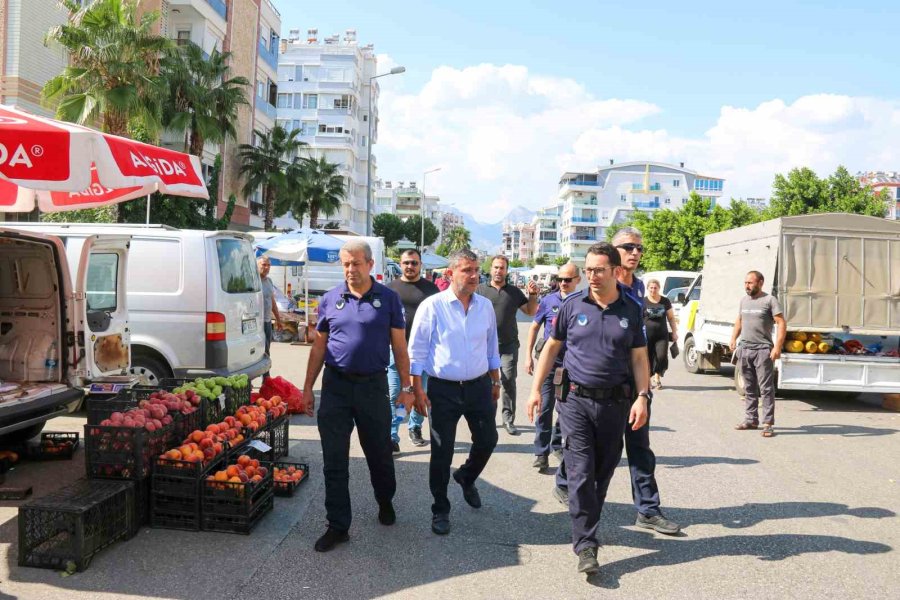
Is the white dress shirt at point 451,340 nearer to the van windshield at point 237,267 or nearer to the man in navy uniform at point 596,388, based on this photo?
the man in navy uniform at point 596,388

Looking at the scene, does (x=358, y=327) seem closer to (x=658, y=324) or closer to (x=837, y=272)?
(x=658, y=324)

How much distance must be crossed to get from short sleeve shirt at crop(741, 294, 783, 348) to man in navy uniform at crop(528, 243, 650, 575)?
5.10 m

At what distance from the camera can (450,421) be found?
5.04 meters

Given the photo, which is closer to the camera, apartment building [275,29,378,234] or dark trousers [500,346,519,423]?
dark trousers [500,346,519,423]

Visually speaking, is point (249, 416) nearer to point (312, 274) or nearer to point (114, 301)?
point (114, 301)

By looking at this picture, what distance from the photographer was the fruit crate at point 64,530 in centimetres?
405

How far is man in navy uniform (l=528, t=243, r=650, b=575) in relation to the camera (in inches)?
172

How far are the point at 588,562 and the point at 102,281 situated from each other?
599cm

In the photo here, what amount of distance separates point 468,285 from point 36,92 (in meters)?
21.5

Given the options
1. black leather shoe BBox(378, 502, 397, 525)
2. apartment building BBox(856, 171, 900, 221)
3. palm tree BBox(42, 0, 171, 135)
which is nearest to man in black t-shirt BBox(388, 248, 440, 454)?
black leather shoe BBox(378, 502, 397, 525)

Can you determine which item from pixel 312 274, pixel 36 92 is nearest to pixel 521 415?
pixel 312 274

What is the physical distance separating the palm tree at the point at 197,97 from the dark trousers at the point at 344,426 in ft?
71.4

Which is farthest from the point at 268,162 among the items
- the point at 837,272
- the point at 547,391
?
the point at 547,391

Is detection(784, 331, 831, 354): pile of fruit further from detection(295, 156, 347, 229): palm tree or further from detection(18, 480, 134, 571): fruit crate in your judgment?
detection(295, 156, 347, 229): palm tree
